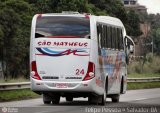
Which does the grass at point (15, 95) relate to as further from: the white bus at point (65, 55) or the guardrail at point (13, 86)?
the white bus at point (65, 55)

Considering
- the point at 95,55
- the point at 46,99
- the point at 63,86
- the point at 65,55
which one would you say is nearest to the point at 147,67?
the point at 46,99

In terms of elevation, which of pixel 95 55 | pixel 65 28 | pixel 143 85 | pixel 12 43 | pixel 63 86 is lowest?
pixel 143 85

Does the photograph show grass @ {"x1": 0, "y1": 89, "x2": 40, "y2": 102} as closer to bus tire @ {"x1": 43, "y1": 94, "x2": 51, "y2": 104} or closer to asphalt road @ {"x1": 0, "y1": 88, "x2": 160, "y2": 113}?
asphalt road @ {"x1": 0, "y1": 88, "x2": 160, "y2": 113}

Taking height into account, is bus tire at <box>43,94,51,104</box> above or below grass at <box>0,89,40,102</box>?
above

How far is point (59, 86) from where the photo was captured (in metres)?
24.7

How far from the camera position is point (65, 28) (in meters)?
24.9

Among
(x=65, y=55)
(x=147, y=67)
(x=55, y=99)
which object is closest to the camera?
(x=65, y=55)

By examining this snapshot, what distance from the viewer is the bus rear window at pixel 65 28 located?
81.5 feet

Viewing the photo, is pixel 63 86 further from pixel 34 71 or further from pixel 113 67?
pixel 113 67

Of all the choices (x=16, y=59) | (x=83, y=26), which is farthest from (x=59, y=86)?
(x=16, y=59)

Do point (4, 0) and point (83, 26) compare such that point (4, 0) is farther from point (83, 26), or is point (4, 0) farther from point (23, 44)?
point (83, 26)

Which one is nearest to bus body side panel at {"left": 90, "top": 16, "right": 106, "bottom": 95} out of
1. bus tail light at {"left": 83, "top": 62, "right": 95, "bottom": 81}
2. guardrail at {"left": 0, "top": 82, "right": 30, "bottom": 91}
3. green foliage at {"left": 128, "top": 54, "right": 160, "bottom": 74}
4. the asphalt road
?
bus tail light at {"left": 83, "top": 62, "right": 95, "bottom": 81}

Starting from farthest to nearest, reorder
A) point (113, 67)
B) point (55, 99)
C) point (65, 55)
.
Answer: point (113, 67) < point (55, 99) < point (65, 55)

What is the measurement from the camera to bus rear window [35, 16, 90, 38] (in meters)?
24.8
